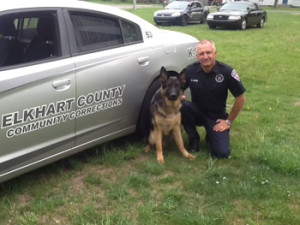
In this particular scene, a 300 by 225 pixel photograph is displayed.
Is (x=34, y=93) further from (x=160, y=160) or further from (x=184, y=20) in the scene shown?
(x=184, y=20)

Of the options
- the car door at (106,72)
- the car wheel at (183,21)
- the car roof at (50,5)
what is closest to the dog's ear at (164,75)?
the car door at (106,72)

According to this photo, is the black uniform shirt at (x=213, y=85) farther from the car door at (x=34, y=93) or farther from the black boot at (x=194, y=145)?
the car door at (x=34, y=93)

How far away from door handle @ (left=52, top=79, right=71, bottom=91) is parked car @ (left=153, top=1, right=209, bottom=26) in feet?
52.7

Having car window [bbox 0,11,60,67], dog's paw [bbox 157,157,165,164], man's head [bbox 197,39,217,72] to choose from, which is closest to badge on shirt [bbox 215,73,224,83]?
man's head [bbox 197,39,217,72]

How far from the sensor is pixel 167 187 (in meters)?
3.28

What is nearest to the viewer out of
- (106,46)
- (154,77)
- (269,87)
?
(106,46)

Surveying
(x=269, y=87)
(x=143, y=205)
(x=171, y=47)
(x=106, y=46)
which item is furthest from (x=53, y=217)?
(x=269, y=87)

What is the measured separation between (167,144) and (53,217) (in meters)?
1.80

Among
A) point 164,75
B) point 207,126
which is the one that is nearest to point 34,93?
point 164,75

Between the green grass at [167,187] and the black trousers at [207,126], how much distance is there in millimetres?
117

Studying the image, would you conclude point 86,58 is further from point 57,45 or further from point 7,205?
point 7,205

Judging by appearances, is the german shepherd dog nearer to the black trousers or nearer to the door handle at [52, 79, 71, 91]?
the black trousers

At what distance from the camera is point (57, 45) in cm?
305

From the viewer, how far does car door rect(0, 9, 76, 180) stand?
8.70 ft
